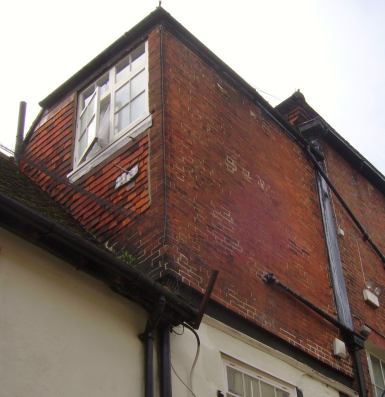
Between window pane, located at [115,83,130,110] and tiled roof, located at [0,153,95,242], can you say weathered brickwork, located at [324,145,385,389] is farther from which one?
tiled roof, located at [0,153,95,242]

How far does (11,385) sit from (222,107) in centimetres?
585

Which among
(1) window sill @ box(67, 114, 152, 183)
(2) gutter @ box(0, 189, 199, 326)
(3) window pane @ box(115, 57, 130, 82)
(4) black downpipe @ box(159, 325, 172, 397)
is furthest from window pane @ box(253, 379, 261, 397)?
Result: (3) window pane @ box(115, 57, 130, 82)

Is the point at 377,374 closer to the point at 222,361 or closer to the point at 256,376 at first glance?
the point at 256,376

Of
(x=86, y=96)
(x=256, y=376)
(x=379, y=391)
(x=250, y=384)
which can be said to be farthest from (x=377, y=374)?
(x=86, y=96)

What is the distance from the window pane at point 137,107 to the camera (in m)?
9.88

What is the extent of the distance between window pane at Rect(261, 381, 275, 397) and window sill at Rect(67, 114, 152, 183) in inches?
139

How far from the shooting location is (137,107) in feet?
32.8

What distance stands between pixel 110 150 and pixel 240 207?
1893mm

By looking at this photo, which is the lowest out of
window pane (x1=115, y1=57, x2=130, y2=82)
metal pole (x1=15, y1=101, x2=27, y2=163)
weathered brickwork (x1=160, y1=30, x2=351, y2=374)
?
weathered brickwork (x1=160, y1=30, x2=351, y2=374)

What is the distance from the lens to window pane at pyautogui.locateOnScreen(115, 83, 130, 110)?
10328mm

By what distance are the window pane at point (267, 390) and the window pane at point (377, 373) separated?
9.05 ft

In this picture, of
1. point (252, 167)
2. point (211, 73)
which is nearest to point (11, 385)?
point (252, 167)

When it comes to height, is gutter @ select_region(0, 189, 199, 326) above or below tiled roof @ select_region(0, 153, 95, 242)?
below

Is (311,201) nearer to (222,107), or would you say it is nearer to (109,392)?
(222,107)
